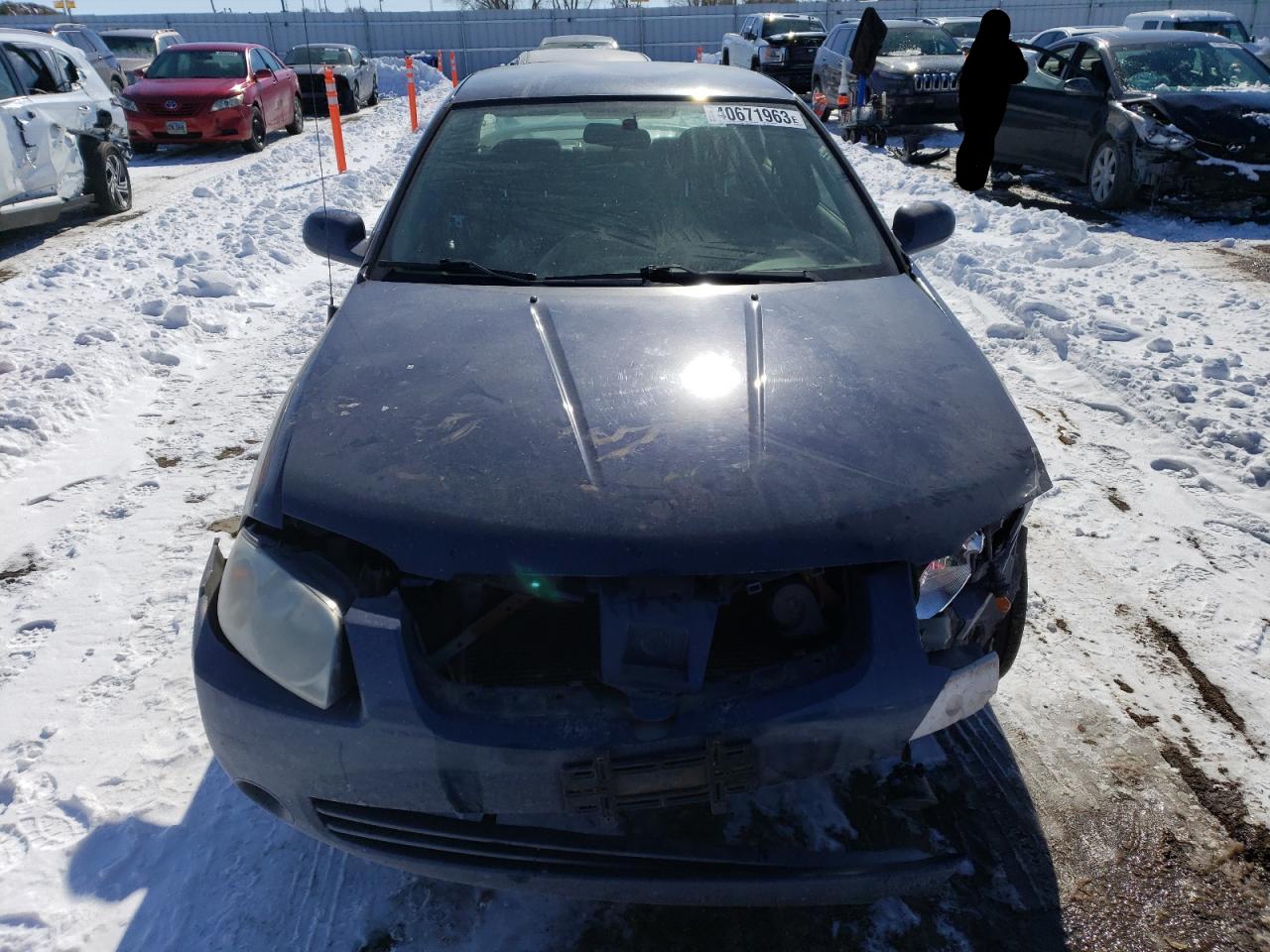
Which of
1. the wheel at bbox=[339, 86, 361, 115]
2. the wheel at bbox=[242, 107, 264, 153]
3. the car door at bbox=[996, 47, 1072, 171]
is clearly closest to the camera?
the car door at bbox=[996, 47, 1072, 171]

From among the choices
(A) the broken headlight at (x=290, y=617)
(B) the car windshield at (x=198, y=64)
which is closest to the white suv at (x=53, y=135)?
(B) the car windshield at (x=198, y=64)

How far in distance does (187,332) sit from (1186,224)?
29.0 feet

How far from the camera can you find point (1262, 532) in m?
3.47

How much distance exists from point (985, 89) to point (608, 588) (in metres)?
10.1

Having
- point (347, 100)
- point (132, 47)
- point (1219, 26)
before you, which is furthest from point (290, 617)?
point (132, 47)

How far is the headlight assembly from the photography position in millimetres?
13617

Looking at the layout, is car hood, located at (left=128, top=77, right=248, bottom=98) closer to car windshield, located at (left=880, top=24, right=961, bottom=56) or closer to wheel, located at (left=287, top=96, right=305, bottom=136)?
wheel, located at (left=287, top=96, right=305, bottom=136)

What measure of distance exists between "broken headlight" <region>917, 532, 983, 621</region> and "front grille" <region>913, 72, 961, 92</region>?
42.3 feet

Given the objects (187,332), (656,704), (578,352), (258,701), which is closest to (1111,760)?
(656,704)

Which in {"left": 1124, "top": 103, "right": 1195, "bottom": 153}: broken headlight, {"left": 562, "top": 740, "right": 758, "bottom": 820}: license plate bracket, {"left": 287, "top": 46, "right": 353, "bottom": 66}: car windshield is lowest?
{"left": 562, "top": 740, "right": 758, "bottom": 820}: license plate bracket

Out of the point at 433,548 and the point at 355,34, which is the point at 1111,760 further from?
the point at 355,34

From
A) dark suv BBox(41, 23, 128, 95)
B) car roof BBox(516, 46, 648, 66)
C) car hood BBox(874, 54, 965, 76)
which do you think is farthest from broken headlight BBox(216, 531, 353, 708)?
dark suv BBox(41, 23, 128, 95)

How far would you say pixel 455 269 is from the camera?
Result: 2.81 metres

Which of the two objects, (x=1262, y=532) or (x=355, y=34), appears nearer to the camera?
(x=1262, y=532)
